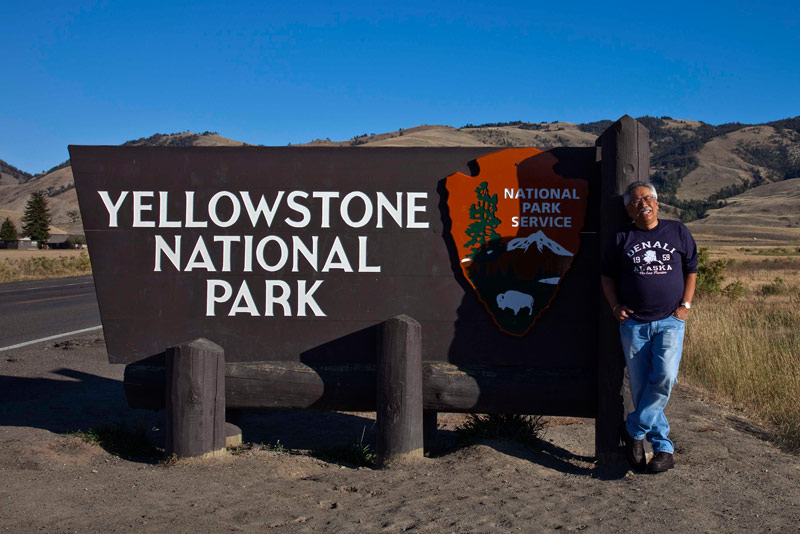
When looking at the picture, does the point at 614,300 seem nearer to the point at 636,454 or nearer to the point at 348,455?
the point at 636,454

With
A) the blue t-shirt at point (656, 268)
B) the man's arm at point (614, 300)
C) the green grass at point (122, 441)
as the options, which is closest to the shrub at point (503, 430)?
the man's arm at point (614, 300)

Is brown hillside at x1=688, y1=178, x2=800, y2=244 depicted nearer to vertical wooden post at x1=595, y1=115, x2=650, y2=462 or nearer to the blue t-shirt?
vertical wooden post at x1=595, y1=115, x2=650, y2=462

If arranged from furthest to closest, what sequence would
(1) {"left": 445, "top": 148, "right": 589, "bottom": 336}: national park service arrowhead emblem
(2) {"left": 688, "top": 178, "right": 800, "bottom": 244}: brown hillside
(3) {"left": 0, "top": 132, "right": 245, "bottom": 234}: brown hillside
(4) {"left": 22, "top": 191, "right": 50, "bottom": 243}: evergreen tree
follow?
(3) {"left": 0, "top": 132, "right": 245, "bottom": 234}: brown hillside, (2) {"left": 688, "top": 178, "right": 800, "bottom": 244}: brown hillside, (4) {"left": 22, "top": 191, "right": 50, "bottom": 243}: evergreen tree, (1) {"left": 445, "top": 148, "right": 589, "bottom": 336}: national park service arrowhead emblem

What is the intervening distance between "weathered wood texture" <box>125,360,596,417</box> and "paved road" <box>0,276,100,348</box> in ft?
19.3

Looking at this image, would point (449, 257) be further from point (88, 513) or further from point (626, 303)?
point (88, 513)

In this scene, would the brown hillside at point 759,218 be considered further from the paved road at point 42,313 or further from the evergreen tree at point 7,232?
the paved road at point 42,313

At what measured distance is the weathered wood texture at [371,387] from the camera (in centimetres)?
449

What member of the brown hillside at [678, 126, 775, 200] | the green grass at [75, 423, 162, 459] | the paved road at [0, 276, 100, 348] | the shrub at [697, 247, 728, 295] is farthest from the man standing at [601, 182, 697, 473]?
the brown hillside at [678, 126, 775, 200]

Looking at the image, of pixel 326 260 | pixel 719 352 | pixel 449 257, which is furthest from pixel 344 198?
pixel 719 352

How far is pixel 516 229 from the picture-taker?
176 inches

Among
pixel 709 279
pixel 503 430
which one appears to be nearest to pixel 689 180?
pixel 709 279

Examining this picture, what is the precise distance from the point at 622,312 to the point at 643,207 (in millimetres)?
604

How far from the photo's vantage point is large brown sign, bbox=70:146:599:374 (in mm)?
4496

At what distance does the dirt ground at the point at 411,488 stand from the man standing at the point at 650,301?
31 cm
